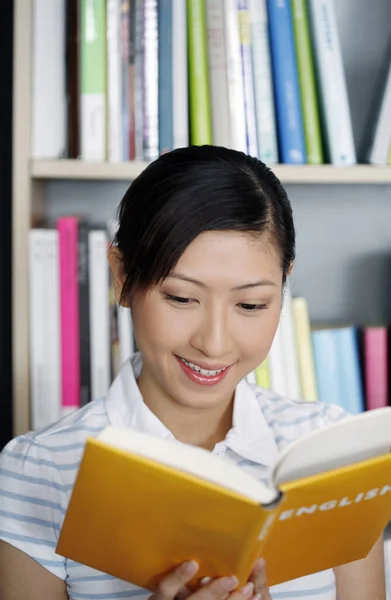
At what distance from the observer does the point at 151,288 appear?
0.82 meters

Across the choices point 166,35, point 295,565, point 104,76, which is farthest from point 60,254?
point 295,565

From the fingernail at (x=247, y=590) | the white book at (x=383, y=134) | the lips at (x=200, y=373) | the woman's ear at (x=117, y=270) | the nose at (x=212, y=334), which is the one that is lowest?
the fingernail at (x=247, y=590)

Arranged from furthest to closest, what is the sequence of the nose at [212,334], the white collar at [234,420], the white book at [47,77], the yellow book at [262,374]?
the yellow book at [262,374] < the white book at [47,77] < the white collar at [234,420] < the nose at [212,334]

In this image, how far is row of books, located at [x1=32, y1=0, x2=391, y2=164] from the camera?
1.24 meters

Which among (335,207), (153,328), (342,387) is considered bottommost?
(342,387)

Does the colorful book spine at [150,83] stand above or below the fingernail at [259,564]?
above

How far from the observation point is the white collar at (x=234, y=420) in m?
0.89

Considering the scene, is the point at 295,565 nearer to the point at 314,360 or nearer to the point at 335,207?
the point at 314,360

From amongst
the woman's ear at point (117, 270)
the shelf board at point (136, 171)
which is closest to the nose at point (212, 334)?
the woman's ear at point (117, 270)

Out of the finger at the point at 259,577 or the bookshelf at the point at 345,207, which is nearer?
the finger at the point at 259,577

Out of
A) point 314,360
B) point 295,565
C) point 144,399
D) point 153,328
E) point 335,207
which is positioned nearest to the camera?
point 295,565

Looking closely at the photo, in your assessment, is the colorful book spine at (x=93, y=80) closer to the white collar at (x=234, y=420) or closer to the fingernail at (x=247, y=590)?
the white collar at (x=234, y=420)

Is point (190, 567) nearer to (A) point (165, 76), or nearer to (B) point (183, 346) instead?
(B) point (183, 346)

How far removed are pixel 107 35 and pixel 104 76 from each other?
0.07 meters
